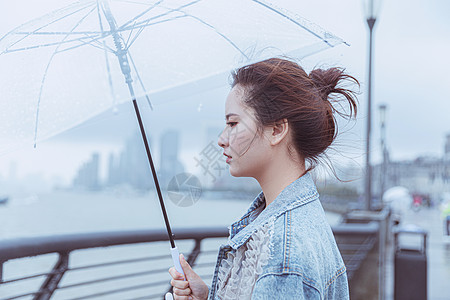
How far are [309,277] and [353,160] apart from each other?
2.19 feet

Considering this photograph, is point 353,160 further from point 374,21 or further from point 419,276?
point 374,21

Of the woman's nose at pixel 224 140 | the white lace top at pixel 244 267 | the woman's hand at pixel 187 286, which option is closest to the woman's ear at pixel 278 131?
the woman's nose at pixel 224 140

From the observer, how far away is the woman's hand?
1.33 m

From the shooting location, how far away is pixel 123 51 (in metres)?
1.46

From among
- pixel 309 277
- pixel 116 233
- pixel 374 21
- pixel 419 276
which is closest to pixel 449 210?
pixel 374 21

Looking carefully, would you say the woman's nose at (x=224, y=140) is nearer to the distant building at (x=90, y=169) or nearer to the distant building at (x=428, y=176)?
the distant building at (x=90, y=169)

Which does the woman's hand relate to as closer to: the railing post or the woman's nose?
the woman's nose

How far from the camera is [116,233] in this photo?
2492 mm

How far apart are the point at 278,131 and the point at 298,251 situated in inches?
14.5

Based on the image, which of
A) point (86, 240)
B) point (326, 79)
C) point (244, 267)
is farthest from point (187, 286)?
point (86, 240)

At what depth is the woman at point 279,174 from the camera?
1059mm

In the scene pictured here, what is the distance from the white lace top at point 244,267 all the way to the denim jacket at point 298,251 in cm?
2

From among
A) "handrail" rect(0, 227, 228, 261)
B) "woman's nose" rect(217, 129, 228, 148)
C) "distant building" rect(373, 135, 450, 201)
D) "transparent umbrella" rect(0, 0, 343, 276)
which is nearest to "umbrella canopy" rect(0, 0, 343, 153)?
"transparent umbrella" rect(0, 0, 343, 276)

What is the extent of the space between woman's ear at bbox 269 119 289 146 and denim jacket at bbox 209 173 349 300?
0.13 metres
